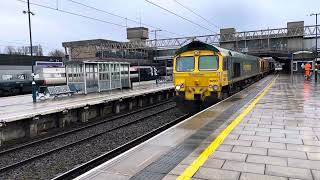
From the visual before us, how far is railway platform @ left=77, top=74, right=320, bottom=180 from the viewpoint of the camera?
572 cm

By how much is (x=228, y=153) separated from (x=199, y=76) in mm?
9158

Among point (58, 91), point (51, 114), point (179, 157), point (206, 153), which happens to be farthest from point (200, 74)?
point (58, 91)

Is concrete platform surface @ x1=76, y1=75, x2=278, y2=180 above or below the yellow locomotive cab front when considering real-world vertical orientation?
below

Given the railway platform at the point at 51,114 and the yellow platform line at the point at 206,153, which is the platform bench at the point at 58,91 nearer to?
the railway platform at the point at 51,114

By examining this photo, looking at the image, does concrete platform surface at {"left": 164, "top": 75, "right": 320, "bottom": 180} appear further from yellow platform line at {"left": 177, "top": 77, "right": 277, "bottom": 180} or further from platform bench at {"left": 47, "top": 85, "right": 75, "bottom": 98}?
platform bench at {"left": 47, "top": 85, "right": 75, "bottom": 98}

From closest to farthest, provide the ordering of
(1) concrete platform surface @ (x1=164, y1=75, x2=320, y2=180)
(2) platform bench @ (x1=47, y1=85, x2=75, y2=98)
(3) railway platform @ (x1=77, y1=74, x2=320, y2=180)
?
(1) concrete platform surface @ (x1=164, y1=75, x2=320, y2=180) → (3) railway platform @ (x1=77, y1=74, x2=320, y2=180) → (2) platform bench @ (x1=47, y1=85, x2=75, y2=98)

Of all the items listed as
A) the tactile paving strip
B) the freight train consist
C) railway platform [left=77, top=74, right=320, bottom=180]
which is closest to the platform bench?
the freight train consist

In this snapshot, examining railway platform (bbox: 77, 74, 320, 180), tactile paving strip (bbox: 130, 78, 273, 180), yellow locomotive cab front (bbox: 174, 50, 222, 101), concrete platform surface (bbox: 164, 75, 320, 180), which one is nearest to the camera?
concrete platform surface (bbox: 164, 75, 320, 180)

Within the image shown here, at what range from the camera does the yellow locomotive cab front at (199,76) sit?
1546cm

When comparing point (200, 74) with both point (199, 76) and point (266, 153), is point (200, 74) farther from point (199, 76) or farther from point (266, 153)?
point (266, 153)

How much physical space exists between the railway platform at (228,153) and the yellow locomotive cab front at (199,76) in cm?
478

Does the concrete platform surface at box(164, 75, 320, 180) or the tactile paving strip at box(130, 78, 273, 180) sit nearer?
the concrete platform surface at box(164, 75, 320, 180)

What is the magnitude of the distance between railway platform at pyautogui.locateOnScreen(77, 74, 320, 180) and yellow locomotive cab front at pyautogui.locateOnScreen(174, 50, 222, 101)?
478 cm

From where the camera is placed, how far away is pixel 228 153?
679 cm
